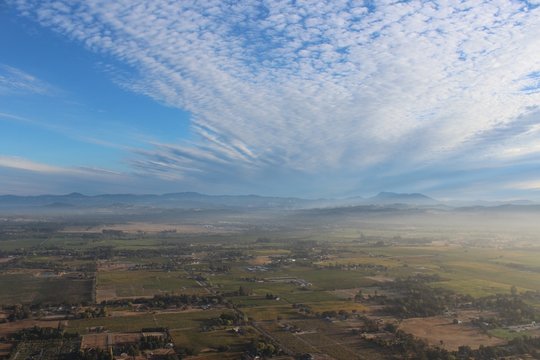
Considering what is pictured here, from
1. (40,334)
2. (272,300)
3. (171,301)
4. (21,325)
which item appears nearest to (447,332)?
(272,300)

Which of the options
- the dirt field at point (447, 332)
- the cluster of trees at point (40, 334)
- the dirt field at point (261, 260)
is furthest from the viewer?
the dirt field at point (261, 260)

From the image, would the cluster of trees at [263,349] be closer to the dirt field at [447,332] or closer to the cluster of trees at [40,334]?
the dirt field at [447,332]

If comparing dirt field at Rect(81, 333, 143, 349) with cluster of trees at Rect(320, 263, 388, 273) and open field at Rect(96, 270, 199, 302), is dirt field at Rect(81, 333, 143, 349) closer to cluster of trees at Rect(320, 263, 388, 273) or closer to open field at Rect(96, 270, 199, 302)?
open field at Rect(96, 270, 199, 302)

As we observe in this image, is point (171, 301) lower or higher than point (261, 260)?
lower

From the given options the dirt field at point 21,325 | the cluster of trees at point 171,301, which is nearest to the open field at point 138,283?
the cluster of trees at point 171,301

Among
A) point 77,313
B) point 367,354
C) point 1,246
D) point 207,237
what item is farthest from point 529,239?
point 1,246

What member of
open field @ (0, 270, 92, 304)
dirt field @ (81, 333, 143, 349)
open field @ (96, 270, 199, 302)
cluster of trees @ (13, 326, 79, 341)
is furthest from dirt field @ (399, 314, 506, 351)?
open field @ (0, 270, 92, 304)

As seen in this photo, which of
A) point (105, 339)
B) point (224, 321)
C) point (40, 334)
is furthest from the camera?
point (224, 321)

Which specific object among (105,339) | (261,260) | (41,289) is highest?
(261,260)

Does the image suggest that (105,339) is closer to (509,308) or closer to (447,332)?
(447,332)
